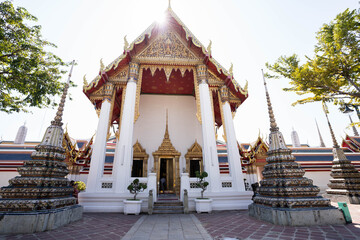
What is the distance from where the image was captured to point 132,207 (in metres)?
5.35

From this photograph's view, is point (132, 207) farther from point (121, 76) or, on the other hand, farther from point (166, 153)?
point (121, 76)

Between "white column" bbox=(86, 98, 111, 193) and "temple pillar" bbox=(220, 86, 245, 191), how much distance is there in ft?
16.9

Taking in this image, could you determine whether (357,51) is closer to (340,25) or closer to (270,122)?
(340,25)

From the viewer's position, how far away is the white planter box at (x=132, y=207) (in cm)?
531

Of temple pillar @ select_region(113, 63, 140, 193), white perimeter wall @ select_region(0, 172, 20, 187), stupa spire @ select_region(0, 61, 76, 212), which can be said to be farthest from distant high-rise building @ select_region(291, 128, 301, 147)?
white perimeter wall @ select_region(0, 172, 20, 187)

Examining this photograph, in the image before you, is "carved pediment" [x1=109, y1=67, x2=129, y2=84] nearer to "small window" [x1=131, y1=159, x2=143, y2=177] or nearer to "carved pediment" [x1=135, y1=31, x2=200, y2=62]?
"carved pediment" [x1=135, y1=31, x2=200, y2=62]

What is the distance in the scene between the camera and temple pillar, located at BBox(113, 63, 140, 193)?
232 inches

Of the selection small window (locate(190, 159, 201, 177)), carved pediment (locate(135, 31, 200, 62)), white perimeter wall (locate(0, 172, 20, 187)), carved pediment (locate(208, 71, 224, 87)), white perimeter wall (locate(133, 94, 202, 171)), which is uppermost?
carved pediment (locate(135, 31, 200, 62))

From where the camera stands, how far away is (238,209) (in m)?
6.04

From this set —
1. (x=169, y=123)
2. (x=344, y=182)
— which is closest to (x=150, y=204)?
(x=169, y=123)

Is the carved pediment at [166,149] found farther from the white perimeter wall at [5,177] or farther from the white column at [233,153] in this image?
the white perimeter wall at [5,177]

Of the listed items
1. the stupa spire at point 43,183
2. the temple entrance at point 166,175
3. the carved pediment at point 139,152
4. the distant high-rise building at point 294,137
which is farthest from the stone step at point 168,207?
the distant high-rise building at point 294,137

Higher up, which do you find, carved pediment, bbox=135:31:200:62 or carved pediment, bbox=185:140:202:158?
carved pediment, bbox=135:31:200:62

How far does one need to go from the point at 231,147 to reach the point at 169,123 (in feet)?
14.0
